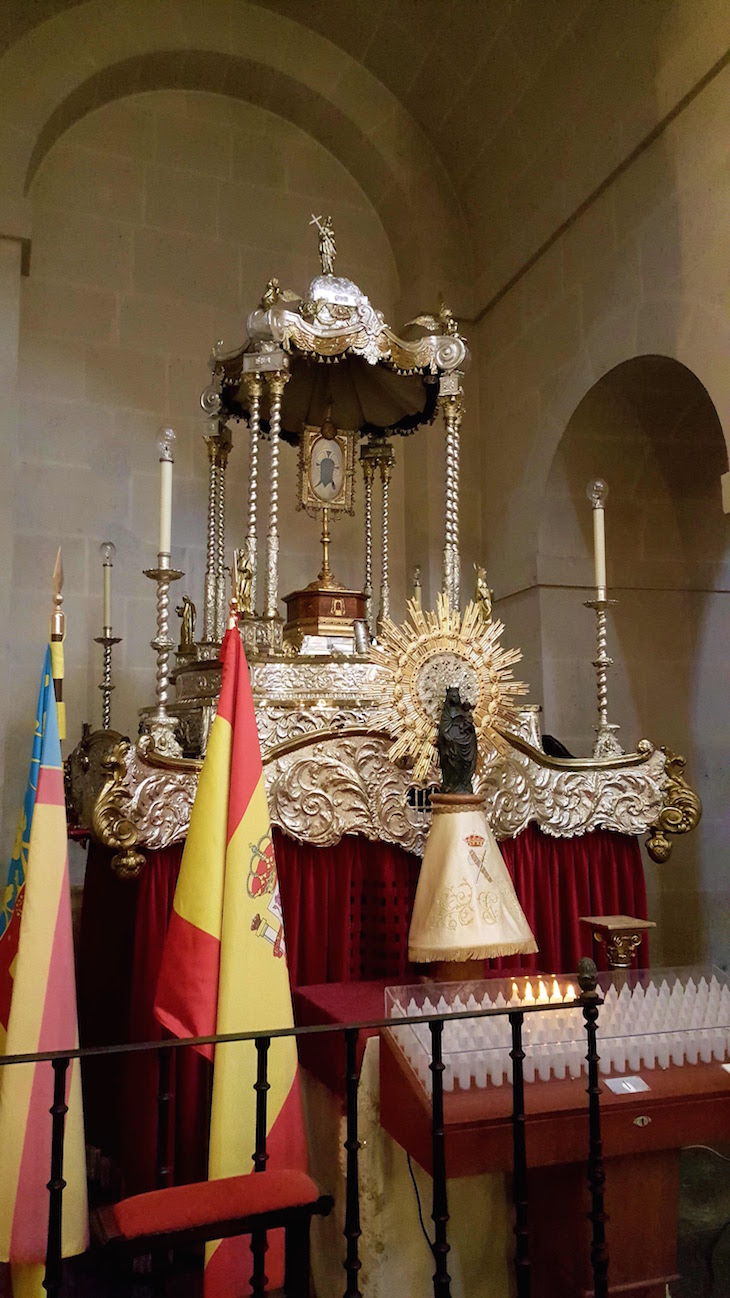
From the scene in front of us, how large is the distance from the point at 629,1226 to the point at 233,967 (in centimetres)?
119

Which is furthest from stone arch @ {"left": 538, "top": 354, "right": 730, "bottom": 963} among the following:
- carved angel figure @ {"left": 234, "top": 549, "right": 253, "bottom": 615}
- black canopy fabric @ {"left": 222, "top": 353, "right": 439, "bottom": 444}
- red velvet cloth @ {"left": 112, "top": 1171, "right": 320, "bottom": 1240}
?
red velvet cloth @ {"left": 112, "top": 1171, "right": 320, "bottom": 1240}

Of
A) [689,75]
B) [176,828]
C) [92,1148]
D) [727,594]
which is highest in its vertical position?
[689,75]

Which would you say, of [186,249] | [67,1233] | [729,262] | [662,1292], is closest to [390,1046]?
[662,1292]

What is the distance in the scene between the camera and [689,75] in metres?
4.94

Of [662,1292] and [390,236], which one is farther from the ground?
[390,236]

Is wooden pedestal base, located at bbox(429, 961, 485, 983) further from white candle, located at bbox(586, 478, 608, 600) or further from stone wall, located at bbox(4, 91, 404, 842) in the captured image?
stone wall, located at bbox(4, 91, 404, 842)

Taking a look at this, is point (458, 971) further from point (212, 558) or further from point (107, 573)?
point (107, 573)

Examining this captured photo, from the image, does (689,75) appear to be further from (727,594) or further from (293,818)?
(293,818)

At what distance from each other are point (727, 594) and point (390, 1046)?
4812 mm

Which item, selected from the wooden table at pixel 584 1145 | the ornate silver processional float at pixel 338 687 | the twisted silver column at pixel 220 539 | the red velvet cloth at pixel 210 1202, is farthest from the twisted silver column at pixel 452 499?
the red velvet cloth at pixel 210 1202

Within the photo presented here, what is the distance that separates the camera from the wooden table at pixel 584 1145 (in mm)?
2277

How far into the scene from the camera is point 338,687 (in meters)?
3.89

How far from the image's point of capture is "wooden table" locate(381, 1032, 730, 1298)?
7.47ft

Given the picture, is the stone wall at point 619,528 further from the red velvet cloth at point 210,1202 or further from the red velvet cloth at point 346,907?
the red velvet cloth at point 210,1202
